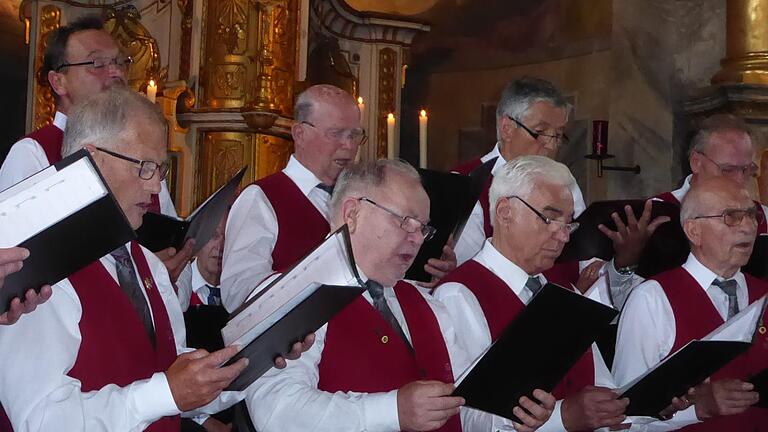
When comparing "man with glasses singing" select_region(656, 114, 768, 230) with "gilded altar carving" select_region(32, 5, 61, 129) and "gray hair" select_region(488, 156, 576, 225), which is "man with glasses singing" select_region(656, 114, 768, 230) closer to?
"gray hair" select_region(488, 156, 576, 225)

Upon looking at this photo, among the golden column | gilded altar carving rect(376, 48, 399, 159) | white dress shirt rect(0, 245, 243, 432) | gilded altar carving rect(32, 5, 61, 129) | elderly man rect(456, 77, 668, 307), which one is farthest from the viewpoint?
gilded altar carving rect(376, 48, 399, 159)

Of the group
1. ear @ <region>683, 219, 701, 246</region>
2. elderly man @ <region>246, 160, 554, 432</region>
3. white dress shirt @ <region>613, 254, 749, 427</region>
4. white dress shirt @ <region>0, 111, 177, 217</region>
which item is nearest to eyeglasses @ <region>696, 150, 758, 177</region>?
ear @ <region>683, 219, 701, 246</region>

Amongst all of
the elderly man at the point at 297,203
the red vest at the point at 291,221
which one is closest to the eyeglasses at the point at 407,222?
the elderly man at the point at 297,203

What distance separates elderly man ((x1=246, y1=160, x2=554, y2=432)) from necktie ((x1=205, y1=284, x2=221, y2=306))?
1392mm

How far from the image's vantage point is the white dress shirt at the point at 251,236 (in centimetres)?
399

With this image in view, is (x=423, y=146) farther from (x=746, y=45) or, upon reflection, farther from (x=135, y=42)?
(x=746, y=45)

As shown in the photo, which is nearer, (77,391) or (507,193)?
(77,391)

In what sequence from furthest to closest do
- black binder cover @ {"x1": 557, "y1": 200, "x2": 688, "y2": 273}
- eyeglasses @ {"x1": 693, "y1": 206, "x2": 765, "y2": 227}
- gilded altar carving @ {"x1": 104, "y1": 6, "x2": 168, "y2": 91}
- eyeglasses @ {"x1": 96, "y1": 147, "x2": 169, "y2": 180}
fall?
gilded altar carving @ {"x1": 104, "y1": 6, "x2": 168, "y2": 91}, black binder cover @ {"x1": 557, "y1": 200, "x2": 688, "y2": 273}, eyeglasses @ {"x1": 693, "y1": 206, "x2": 765, "y2": 227}, eyeglasses @ {"x1": 96, "y1": 147, "x2": 169, "y2": 180}

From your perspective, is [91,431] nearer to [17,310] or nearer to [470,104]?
[17,310]

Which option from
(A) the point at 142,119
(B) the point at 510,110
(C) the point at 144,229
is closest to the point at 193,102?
(B) the point at 510,110

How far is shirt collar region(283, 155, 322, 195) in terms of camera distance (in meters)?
4.43

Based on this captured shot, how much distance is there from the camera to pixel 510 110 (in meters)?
4.82

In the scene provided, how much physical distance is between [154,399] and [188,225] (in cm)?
125

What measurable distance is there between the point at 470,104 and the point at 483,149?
0.38m
